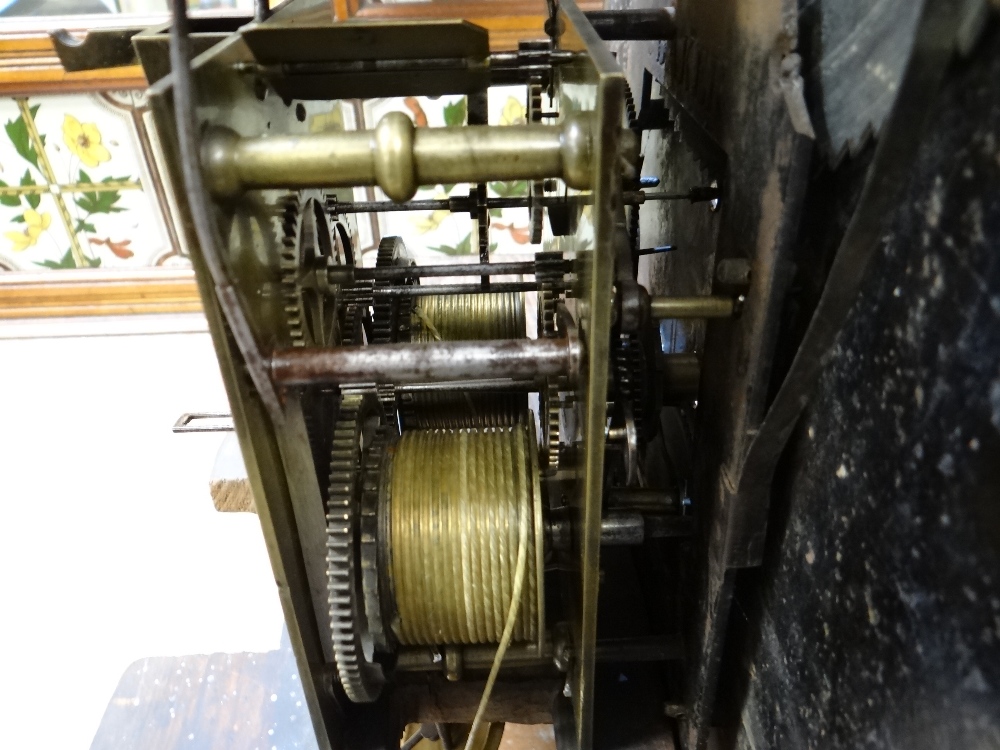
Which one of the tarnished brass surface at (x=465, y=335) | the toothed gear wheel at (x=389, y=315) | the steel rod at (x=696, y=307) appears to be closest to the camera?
the steel rod at (x=696, y=307)

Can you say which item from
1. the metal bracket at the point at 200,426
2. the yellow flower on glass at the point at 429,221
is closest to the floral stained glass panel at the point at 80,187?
the yellow flower on glass at the point at 429,221

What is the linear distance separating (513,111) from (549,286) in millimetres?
1836

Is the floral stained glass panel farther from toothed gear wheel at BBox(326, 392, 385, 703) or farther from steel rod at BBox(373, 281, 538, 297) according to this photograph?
toothed gear wheel at BBox(326, 392, 385, 703)

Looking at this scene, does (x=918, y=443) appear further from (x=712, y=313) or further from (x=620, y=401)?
(x=620, y=401)

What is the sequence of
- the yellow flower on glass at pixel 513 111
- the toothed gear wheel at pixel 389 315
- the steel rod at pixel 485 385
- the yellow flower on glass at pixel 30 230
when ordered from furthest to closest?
the yellow flower on glass at pixel 30 230
the yellow flower on glass at pixel 513 111
the toothed gear wheel at pixel 389 315
the steel rod at pixel 485 385

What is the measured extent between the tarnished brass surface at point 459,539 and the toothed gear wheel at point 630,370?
0.45 ft

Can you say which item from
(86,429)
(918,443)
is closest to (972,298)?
(918,443)

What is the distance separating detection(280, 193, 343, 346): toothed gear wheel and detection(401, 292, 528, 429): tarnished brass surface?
9.6 inches

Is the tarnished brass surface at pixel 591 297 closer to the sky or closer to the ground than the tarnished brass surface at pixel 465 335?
closer to the sky

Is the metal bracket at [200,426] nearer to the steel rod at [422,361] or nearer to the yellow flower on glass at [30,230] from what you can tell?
the steel rod at [422,361]

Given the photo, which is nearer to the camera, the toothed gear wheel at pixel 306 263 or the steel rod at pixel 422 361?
the steel rod at pixel 422 361

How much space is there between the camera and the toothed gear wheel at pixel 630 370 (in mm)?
920

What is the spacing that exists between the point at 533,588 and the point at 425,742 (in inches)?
27.1

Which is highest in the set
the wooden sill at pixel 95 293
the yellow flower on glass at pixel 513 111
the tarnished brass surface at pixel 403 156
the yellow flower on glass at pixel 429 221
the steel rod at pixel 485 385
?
the tarnished brass surface at pixel 403 156
